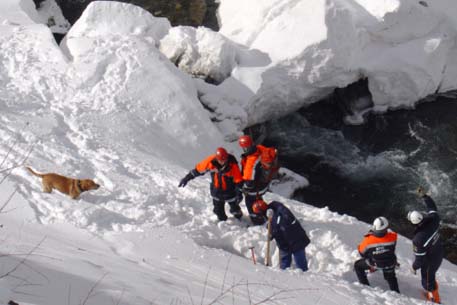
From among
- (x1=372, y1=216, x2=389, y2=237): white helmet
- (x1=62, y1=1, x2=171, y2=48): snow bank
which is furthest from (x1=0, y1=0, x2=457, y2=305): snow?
(x1=372, y1=216, x2=389, y2=237): white helmet

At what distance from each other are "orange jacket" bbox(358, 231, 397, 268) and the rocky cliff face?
977cm

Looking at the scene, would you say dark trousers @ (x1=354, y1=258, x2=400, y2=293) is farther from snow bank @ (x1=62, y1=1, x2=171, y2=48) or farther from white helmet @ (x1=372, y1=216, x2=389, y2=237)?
snow bank @ (x1=62, y1=1, x2=171, y2=48)

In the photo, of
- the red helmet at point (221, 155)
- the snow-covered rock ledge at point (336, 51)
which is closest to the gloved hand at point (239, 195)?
the red helmet at point (221, 155)

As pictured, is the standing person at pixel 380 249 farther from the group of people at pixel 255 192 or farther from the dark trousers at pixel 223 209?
Result: the dark trousers at pixel 223 209

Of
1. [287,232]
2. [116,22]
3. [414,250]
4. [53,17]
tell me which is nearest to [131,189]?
[287,232]

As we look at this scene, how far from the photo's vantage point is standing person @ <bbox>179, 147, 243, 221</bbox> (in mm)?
7359

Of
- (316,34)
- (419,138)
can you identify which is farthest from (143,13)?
(419,138)

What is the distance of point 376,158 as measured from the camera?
40.3 ft

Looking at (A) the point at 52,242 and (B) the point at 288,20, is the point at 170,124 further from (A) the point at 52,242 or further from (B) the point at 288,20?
(A) the point at 52,242

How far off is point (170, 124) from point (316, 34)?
4262 mm

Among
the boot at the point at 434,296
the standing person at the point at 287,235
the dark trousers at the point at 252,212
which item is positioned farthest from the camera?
the dark trousers at the point at 252,212

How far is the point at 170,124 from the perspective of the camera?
10430 mm

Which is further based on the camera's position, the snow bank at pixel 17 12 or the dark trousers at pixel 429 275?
the snow bank at pixel 17 12

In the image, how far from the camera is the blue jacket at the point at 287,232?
6.88 meters
